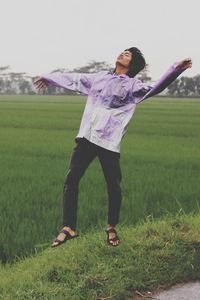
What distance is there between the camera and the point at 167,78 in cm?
299

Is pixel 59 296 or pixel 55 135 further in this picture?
pixel 55 135

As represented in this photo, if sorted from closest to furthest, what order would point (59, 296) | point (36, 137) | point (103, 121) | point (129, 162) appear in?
point (103, 121), point (59, 296), point (129, 162), point (36, 137)

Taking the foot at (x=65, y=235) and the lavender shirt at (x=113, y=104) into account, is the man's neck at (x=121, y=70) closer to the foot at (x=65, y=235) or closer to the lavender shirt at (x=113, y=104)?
the lavender shirt at (x=113, y=104)

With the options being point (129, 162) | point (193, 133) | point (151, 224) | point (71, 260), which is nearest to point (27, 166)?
point (129, 162)

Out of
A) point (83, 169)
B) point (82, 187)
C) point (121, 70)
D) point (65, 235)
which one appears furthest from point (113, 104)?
point (82, 187)

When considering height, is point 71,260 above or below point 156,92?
below

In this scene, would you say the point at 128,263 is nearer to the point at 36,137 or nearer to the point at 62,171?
the point at 62,171

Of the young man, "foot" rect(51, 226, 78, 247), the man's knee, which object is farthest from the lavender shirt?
"foot" rect(51, 226, 78, 247)

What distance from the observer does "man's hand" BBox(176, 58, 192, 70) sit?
2967 millimetres

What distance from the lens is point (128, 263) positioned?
3908 millimetres

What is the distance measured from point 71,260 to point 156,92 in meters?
1.48

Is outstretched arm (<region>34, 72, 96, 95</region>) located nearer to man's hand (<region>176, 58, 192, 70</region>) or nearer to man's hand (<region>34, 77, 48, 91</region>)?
man's hand (<region>34, 77, 48, 91</region>)

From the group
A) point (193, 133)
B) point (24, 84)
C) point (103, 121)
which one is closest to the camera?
point (103, 121)

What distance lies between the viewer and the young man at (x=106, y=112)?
299 cm
